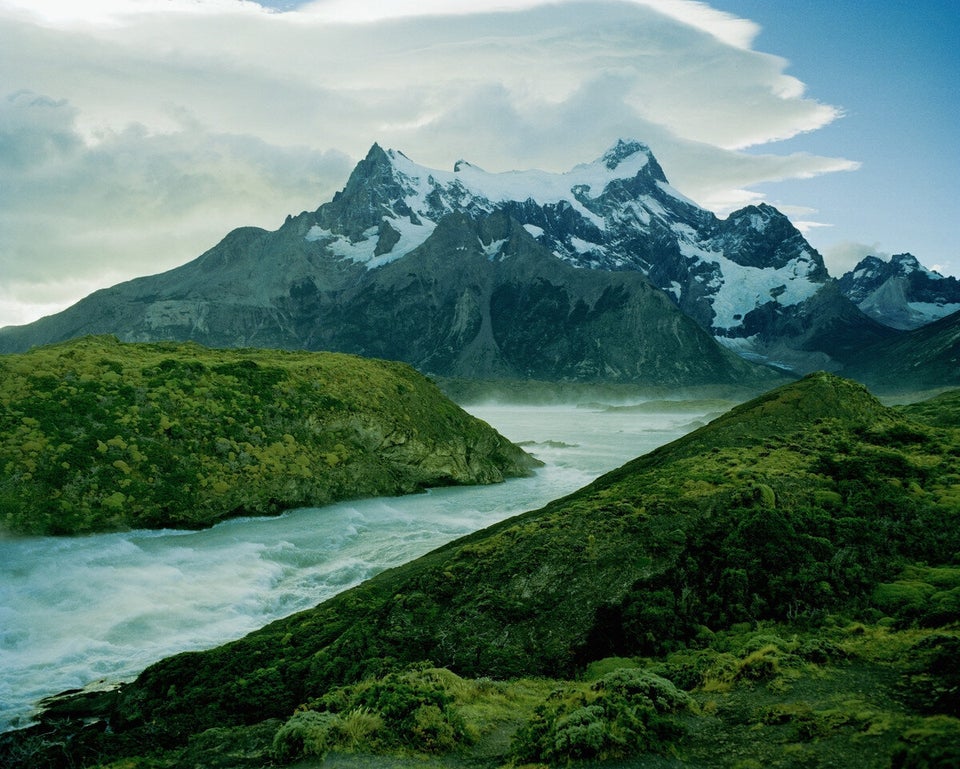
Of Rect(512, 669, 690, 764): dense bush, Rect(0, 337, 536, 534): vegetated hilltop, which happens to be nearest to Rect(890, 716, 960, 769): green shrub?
Rect(512, 669, 690, 764): dense bush

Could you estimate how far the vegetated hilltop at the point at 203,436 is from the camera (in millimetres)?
33719

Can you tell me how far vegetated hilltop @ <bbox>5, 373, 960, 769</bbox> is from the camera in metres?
10.7

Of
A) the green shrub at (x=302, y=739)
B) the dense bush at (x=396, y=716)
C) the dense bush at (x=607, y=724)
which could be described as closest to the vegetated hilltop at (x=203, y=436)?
the dense bush at (x=396, y=716)

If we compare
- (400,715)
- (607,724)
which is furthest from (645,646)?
(400,715)

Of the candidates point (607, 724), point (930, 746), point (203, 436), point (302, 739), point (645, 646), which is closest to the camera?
point (930, 746)

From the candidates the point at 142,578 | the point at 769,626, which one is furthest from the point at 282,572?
the point at 769,626

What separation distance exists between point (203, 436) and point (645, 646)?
30.5 meters

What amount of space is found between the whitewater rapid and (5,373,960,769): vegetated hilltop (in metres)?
3.06

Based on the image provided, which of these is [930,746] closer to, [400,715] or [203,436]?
[400,715]

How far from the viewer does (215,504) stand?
36.2 metres

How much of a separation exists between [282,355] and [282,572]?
28288 mm

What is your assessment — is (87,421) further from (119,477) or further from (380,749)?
(380,749)

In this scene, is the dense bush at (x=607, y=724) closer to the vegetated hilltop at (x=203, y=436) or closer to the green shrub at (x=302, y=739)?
the green shrub at (x=302, y=739)

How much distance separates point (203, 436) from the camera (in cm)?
3866
